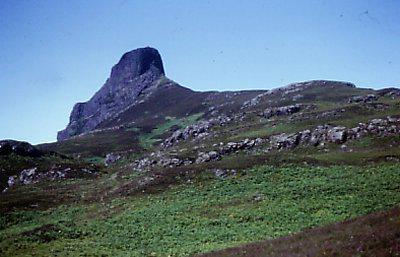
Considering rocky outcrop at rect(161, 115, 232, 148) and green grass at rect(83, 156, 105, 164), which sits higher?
rocky outcrop at rect(161, 115, 232, 148)

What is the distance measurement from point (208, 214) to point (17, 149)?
205 feet

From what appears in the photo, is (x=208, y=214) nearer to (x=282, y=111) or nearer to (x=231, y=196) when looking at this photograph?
(x=231, y=196)

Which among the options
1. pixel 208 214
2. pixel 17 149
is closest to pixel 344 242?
pixel 208 214

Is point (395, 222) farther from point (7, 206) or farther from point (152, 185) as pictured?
point (7, 206)

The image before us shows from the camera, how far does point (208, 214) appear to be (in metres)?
38.9

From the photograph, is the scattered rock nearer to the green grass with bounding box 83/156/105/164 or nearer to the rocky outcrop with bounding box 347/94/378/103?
the green grass with bounding box 83/156/105/164

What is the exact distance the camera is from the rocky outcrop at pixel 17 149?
82.7 metres

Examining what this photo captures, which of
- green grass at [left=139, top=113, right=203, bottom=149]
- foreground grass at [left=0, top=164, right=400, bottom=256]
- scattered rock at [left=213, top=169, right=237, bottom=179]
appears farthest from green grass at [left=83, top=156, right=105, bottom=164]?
scattered rock at [left=213, top=169, right=237, bottom=179]

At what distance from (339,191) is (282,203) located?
6283 mm

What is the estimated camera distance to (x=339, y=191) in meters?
38.9

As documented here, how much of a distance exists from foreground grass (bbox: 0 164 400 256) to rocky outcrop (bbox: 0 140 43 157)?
41812mm

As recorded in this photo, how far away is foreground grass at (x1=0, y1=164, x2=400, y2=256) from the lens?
103 feet

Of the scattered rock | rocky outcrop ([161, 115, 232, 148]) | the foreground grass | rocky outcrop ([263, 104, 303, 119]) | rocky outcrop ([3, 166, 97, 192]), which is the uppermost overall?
rocky outcrop ([263, 104, 303, 119])

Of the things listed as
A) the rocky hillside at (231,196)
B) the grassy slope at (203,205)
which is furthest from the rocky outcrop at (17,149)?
the grassy slope at (203,205)
